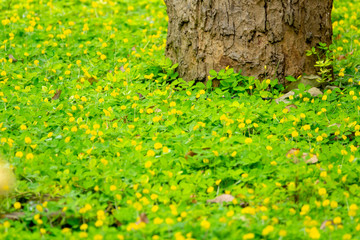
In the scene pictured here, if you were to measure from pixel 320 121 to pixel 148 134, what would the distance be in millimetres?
1355

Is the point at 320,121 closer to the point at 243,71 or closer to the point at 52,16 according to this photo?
Answer: the point at 243,71

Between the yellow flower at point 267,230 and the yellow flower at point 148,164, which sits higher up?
the yellow flower at point 148,164

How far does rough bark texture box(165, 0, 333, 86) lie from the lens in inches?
162

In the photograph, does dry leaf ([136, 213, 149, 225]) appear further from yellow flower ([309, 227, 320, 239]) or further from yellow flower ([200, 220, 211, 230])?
yellow flower ([309, 227, 320, 239])

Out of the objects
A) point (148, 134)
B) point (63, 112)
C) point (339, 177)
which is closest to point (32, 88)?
point (63, 112)

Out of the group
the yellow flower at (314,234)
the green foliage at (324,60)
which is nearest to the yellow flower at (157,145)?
the yellow flower at (314,234)

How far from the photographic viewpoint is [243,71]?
4227 mm

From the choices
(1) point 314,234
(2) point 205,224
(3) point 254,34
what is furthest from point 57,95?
(1) point 314,234

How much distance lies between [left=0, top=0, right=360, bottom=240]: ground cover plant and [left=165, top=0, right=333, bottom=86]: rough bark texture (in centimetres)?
17

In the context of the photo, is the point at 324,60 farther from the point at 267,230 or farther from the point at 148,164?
the point at 267,230

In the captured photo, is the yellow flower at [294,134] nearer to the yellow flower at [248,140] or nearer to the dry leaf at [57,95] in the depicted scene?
the yellow flower at [248,140]

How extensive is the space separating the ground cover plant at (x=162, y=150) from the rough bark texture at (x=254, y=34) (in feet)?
0.55

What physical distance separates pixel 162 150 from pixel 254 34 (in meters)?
1.49

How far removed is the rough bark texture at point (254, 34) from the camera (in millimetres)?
4109
